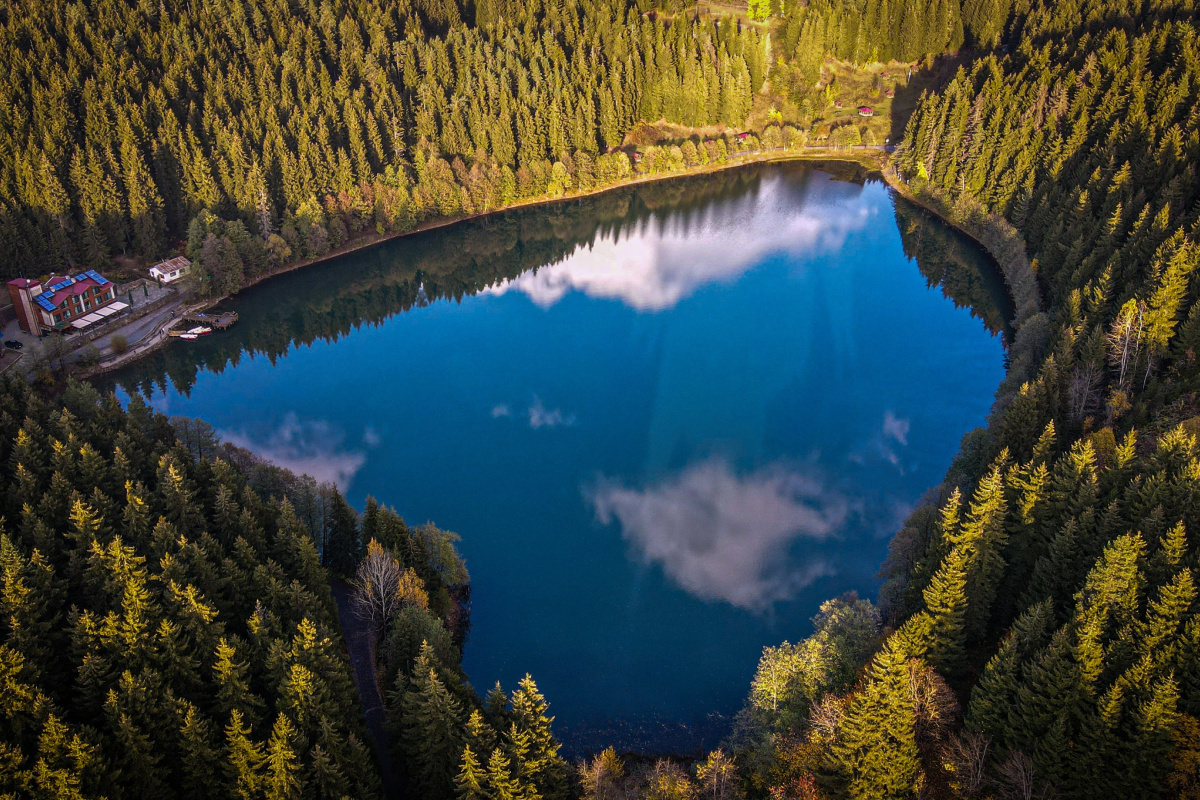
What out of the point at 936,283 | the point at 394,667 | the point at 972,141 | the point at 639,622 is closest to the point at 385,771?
the point at 394,667

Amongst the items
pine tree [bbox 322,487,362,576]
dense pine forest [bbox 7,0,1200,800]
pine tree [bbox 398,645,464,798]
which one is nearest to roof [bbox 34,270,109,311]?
dense pine forest [bbox 7,0,1200,800]

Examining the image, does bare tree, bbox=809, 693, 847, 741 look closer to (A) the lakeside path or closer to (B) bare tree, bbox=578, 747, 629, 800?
(B) bare tree, bbox=578, 747, 629, 800

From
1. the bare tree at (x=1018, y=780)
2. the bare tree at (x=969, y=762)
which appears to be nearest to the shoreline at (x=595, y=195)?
the bare tree at (x=969, y=762)

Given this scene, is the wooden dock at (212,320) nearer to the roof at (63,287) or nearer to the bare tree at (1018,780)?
the roof at (63,287)

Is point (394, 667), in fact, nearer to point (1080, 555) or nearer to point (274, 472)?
point (274, 472)

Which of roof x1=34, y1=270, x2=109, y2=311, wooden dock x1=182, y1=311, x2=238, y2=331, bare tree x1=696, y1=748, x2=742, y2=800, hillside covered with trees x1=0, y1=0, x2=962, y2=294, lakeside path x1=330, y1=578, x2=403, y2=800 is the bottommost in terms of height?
lakeside path x1=330, y1=578, x2=403, y2=800

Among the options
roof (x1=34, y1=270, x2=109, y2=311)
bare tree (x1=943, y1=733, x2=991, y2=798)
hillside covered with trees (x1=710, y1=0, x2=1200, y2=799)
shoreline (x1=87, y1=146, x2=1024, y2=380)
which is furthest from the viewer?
shoreline (x1=87, y1=146, x2=1024, y2=380)

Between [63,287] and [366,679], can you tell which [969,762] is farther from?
[63,287]
